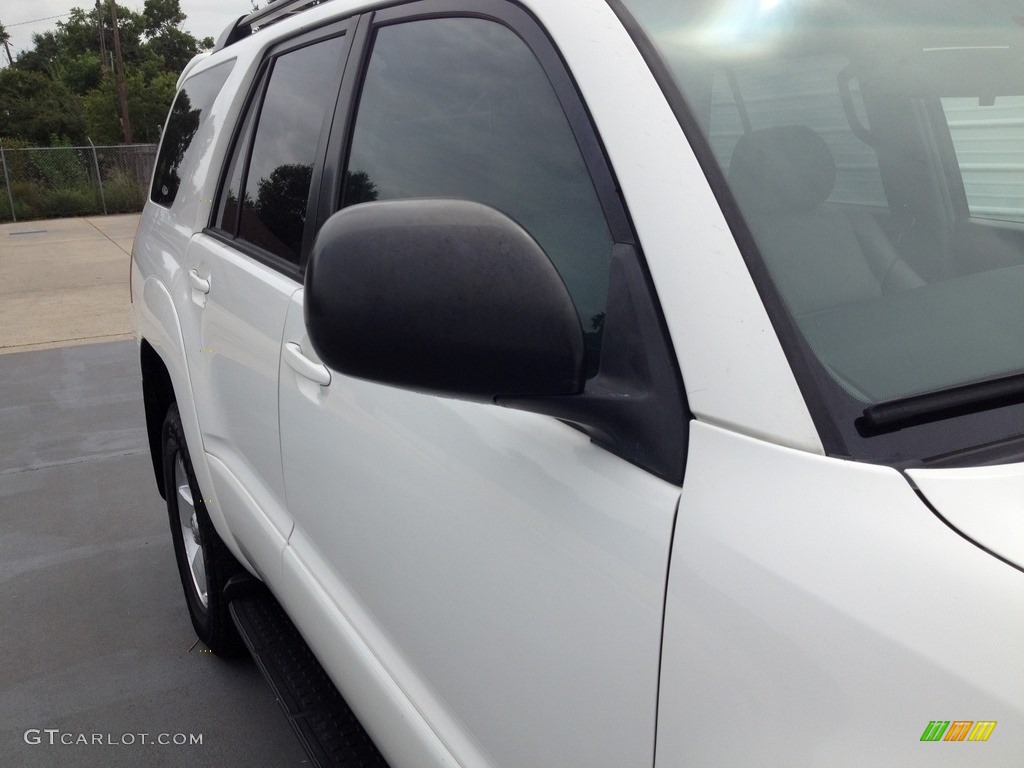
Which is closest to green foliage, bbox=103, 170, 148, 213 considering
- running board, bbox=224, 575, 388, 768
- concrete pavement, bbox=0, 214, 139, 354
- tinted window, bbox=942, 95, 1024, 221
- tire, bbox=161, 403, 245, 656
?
concrete pavement, bbox=0, 214, 139, 354

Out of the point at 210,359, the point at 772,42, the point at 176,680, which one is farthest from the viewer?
the point at 176,680

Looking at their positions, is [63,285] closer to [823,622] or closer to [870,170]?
[870,170]

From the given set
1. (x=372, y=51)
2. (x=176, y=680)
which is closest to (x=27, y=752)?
(x=176, y=680)

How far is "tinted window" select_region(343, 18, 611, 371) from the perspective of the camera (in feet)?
4.18

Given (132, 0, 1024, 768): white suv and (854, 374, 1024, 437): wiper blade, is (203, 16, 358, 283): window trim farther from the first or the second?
(854, 374, 1024, 437): wiper blade

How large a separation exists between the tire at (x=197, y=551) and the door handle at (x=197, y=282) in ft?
1.64

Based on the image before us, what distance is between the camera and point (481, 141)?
1525 mm

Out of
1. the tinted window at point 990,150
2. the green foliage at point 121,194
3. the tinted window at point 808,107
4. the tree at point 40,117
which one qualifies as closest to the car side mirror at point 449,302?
the tinted window at point 808,107

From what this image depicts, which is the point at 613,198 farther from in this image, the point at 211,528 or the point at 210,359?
the point at 211,528

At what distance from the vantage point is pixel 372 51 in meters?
1.87

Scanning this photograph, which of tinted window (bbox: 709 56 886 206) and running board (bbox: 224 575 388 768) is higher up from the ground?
tinted window (bbox: 709 56 886 206)

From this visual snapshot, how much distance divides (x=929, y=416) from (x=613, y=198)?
1.46 feet

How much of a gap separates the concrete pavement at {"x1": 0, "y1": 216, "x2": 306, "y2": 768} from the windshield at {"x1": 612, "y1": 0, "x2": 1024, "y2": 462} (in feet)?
7.13

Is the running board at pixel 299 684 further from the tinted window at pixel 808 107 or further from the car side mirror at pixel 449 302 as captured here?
the tinted window at pixel 808 107
